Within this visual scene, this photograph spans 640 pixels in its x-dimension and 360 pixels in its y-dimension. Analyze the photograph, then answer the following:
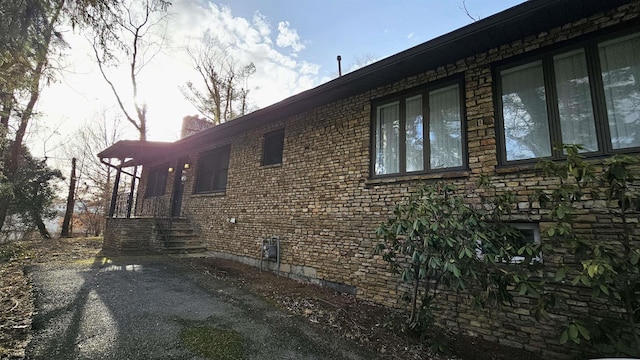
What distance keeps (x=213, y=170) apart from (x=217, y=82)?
425 inches

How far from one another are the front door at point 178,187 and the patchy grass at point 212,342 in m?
7.92

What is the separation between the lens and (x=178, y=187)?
33.9 feet

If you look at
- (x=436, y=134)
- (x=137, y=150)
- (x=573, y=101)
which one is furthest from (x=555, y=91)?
(x=137, y=150)

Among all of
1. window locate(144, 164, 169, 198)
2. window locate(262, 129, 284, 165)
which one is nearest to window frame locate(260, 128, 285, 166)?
window locate(262, 129, 284, 165)

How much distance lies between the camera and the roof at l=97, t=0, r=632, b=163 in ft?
10.4

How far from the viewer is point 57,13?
12.6 ft

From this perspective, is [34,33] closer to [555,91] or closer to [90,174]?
[555,91]

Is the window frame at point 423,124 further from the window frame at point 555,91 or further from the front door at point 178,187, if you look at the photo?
the front door at point 178,187

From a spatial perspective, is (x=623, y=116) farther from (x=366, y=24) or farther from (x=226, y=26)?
(x=226, y=26)

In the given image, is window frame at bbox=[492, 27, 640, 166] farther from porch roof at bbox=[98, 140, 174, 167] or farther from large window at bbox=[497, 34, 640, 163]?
porch roof at bbox=[98, 140, 174, 167]

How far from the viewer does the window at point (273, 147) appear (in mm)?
7082

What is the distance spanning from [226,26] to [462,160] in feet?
27.5

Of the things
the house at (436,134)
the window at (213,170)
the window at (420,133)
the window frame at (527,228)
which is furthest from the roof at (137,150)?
the window frame at (527,228)

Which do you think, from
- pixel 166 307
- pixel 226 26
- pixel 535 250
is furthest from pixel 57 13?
pixel 535 250
